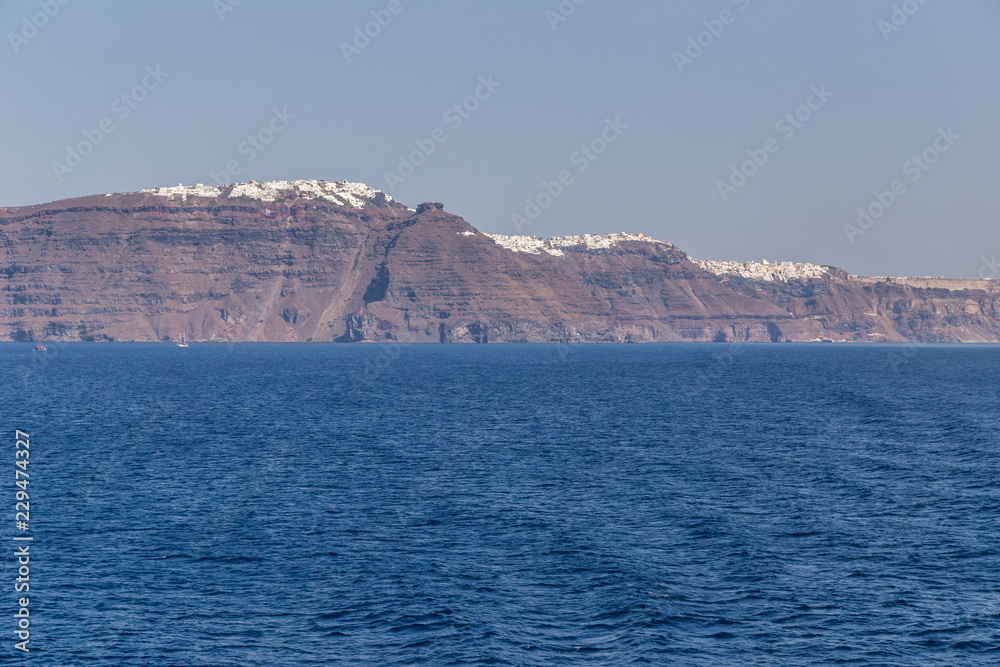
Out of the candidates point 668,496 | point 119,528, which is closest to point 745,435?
point 668,496

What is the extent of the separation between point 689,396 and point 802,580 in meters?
96.5

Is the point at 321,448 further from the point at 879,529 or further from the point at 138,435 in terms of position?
the point at 879,529

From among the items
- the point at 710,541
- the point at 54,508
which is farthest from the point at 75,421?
the point at 710,541

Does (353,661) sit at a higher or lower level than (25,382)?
lower

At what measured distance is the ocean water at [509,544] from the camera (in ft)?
114

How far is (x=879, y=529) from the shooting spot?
4969cm

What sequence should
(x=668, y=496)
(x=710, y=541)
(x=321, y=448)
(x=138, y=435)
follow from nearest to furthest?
(x=710, y=541), (x=668, y=496), (x=321, y=448), (x=138, y=435)

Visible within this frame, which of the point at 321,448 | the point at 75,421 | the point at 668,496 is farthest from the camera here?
the point at 75,421

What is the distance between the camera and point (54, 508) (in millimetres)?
54219

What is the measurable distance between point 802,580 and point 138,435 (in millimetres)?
64586

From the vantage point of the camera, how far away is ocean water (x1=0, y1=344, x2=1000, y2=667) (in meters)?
34.8

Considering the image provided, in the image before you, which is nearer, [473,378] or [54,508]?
[54,508]

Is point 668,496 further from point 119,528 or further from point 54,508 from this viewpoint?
point 54,508

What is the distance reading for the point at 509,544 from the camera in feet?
154
